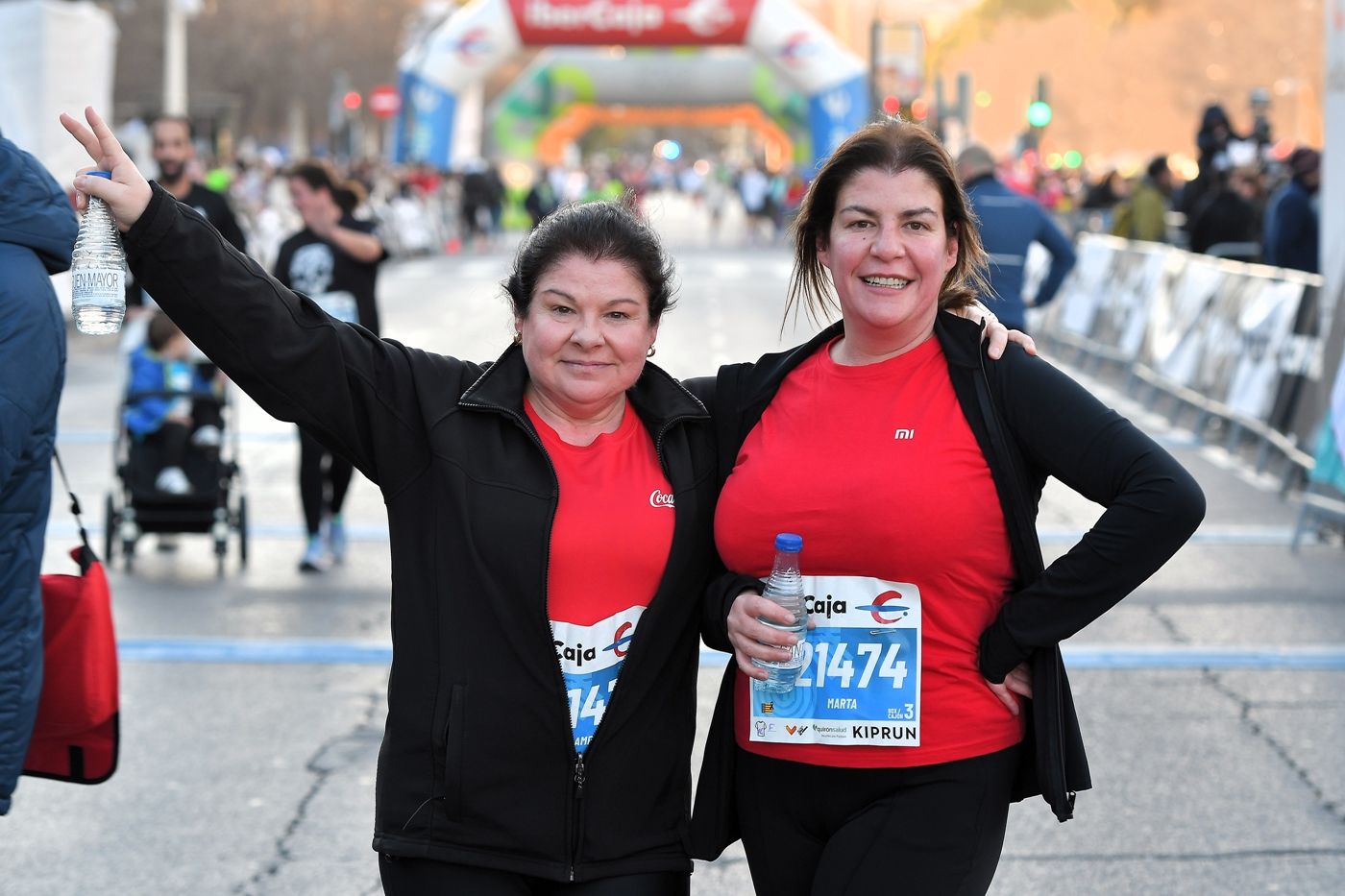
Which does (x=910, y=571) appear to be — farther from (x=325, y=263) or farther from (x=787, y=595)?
(x=325, y=263)

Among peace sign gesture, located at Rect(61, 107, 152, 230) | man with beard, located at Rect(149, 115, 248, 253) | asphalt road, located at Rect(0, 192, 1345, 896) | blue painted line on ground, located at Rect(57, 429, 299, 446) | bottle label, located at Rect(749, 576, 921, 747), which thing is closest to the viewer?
peace sign gesture, located at Rect(61, 107, 152, 230)

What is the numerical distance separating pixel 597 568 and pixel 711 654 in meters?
4.64

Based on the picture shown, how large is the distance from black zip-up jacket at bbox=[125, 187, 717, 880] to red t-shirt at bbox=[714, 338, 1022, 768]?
16cm

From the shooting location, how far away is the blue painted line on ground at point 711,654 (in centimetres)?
715

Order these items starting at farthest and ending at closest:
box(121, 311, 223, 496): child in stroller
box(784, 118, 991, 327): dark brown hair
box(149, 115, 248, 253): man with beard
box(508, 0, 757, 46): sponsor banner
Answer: box(508, 0, 757, 46): sponsor banner, box(149, 115, 248, 253): man with beard, box(121, 311, 223, 496): child in stroller, box(784, 118, 991, 327): dark brown hair

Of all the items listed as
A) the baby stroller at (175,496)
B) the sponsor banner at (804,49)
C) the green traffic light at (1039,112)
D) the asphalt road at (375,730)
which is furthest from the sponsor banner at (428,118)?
the baby stroller at (175,496)

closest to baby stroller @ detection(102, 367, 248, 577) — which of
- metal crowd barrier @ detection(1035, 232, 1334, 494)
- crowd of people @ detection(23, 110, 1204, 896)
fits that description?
crowd of people @ detection(23, 110, 1204, 896)

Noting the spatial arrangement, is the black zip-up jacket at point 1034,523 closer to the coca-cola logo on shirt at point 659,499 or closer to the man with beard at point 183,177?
the coca-cola logo on shirt at point 659,499

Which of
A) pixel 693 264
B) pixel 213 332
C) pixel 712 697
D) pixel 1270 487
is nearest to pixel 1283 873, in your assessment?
pixel 712 697

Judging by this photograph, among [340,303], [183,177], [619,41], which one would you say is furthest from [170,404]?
[619,41]

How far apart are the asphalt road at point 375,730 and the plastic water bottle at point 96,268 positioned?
3.66 ft

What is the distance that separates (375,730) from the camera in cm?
629

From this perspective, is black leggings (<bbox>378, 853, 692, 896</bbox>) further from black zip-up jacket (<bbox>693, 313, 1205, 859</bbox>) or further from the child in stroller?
the child in stroller

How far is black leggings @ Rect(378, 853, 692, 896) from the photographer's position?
2.88 metres
